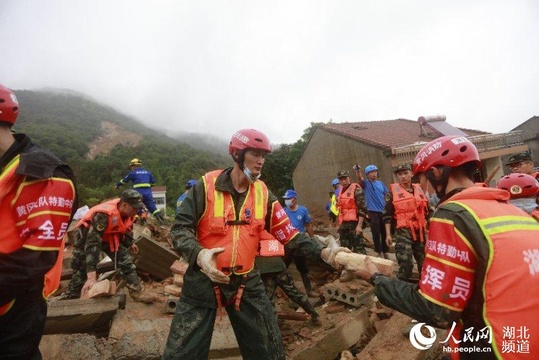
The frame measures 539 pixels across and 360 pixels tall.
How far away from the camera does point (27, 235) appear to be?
1987mm

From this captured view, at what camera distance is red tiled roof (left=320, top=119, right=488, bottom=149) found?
21.4 metres

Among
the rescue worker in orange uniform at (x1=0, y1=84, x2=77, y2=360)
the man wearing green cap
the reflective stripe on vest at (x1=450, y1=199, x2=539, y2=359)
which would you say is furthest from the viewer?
the man wearing green cap

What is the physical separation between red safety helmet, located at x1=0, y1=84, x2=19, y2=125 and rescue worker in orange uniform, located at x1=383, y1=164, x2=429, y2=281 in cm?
575

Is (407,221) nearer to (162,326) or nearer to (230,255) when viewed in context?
(230,255)

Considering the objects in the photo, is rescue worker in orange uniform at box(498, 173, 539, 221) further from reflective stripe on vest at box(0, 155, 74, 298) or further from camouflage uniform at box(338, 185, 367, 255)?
reflective stripe on vest at box(0, 155, 74, 298)

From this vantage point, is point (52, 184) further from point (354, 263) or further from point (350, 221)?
point (350, 221)

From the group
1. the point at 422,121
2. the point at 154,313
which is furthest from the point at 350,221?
the point at 422,121

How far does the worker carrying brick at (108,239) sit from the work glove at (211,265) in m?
3.36

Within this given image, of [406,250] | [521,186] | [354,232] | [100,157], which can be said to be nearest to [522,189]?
[521,186]

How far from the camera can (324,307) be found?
6.17m

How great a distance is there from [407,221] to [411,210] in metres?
0.22

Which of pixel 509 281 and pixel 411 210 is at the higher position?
pixel 509 281

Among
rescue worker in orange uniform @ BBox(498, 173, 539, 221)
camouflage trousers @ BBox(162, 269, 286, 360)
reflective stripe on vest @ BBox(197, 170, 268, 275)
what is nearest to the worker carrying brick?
camouflage trousers @ BBox(162, 269, 286, 360)

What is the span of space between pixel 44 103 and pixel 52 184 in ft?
425
